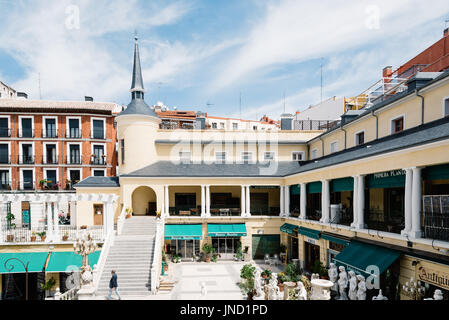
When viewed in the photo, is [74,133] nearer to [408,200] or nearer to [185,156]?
[185,156]

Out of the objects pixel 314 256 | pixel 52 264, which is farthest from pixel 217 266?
pixel 52 264

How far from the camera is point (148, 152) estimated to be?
32281mm

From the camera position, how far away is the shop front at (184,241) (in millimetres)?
27516

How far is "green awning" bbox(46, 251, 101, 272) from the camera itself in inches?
842

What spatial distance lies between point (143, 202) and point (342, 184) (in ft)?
69.1

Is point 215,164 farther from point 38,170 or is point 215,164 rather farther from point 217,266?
point 38,170

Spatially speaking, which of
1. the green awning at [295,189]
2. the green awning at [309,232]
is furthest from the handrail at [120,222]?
the green awning at [295,189]

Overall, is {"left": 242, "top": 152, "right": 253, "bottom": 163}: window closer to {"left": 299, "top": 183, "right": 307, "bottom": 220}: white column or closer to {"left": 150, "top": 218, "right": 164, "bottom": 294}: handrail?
{"left": 299, "top": 183, "right": 307, "bottom": 220}: white column

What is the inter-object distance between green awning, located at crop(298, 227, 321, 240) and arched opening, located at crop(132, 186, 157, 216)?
15948mm

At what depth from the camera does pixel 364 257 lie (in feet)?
Answer: 48.2

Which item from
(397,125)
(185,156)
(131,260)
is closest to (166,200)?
(185,156)

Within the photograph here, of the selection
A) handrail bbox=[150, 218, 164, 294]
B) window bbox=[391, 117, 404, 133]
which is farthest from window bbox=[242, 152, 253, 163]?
window bbox=[391, 117, 404, 133]

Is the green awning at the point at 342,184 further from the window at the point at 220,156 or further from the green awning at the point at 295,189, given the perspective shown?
the window at the point at 220,156

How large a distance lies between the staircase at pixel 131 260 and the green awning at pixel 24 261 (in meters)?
5.59
